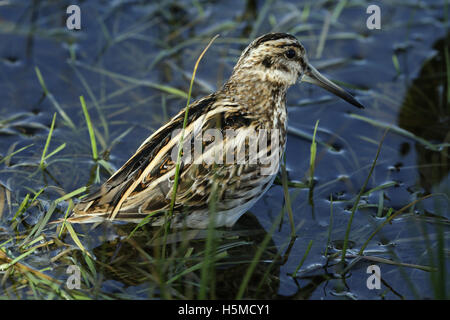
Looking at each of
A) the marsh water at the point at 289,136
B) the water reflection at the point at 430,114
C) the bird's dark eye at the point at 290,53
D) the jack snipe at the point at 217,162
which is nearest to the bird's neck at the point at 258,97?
the jack snipe at the point at 217,162

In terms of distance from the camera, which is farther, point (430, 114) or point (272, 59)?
point (430, 114)

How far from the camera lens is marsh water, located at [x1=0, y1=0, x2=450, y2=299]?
189 inches

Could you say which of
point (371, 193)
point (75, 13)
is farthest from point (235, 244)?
point (75, 13)

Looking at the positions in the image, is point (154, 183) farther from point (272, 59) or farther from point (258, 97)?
point (272, 59)

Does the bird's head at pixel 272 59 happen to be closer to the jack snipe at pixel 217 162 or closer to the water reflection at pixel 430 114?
the jack snipe at pixel 217 162

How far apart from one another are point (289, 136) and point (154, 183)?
2.00 metres

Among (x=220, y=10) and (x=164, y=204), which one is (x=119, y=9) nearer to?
(x=220, y=10)

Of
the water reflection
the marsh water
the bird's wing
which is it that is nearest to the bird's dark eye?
the bird's wing

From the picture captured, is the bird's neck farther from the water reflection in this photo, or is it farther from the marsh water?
the water reflection

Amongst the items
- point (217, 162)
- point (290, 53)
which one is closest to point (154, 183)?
point (217, 162)

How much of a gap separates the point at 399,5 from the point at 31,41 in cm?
438

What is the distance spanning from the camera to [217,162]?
4.81 m

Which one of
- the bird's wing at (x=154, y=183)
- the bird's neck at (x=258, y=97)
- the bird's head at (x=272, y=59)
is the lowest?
the bird's wing at (x=154, y=183)

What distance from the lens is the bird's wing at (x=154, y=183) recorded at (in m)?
4.73
